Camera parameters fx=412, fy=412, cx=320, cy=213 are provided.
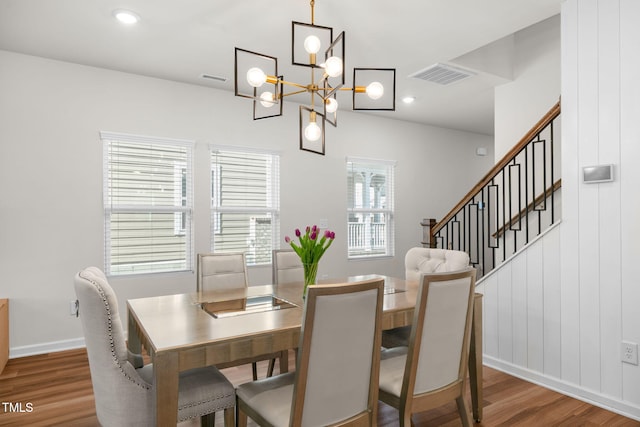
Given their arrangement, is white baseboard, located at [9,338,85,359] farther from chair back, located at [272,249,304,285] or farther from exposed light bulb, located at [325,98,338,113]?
exposed light bulb, located at [325,98,338,113]

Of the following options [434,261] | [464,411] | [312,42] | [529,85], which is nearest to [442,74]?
[529,85]

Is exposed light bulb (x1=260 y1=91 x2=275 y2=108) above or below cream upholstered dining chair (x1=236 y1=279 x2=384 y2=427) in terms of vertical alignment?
above

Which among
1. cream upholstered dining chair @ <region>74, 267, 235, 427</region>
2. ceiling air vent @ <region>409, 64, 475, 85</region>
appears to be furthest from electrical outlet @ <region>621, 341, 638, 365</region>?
ceiling air vent @ <region>409, 64, 475, 85</region>

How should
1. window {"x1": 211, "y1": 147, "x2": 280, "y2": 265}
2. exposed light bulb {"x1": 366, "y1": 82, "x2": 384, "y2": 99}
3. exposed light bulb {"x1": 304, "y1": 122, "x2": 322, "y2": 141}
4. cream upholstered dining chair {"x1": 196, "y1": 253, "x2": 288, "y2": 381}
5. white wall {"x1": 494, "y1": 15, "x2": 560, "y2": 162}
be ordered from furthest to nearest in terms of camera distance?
1. window {"x1": 211, "y1": 147, "x2": 280, "y2": 265}
2. white wall {"x1": 494, "y1": 15, "x2": 560, "y2": 162}
3. cream upholstered dining chair {"x1": 196, "y1": 253, "x2": 288, "y2": 381}
4. exposed light bulb {"x1": 304, "y1": 122, "x2": 322, "y2": 141}
5. exposed light bulb {"x1": 366, "y1": 82, "x2": 384, "y2": 99}

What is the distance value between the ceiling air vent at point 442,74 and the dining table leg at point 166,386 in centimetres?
348

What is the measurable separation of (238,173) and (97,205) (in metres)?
1.51

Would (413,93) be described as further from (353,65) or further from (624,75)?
(624,75)

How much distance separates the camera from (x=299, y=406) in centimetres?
161

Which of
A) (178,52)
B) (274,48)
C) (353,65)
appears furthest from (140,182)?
(353,65)

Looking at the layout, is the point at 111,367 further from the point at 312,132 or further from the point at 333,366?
the point at 312,132

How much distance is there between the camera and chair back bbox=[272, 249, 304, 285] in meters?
3.54

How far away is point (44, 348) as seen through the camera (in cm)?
378

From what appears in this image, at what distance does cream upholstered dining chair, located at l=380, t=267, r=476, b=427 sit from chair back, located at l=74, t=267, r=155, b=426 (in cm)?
113

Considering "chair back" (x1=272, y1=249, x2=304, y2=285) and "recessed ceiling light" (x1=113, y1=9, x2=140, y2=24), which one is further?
"chair back" (x1=272, y1=249, x2=304, y2=285)
